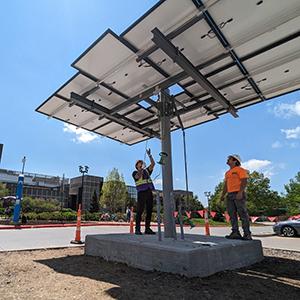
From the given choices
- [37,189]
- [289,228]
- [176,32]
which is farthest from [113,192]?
[176,32]

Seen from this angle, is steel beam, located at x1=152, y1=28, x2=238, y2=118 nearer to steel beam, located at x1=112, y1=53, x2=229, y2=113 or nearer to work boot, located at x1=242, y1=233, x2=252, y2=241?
steel beam, located at x1=112, y1=53, x2=229, y2=113

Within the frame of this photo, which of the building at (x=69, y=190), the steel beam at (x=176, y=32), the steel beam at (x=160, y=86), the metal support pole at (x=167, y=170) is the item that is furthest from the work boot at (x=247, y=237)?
the building at (x=69, y=190)

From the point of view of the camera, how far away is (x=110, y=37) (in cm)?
489

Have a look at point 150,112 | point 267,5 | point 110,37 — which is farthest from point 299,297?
point 150,112

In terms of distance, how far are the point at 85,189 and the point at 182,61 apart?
236ft

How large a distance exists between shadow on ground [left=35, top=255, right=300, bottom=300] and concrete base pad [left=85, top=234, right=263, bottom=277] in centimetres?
12

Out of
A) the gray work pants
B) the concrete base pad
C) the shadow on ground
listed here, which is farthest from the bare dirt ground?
the gray work pants

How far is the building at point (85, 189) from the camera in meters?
72.7

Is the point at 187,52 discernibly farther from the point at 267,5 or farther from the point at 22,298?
the point at 22,298

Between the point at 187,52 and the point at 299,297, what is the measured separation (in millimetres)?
4440

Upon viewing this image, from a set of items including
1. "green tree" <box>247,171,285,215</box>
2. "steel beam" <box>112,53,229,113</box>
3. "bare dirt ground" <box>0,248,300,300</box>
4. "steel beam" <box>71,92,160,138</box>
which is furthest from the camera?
"green tree" <box>247,171,285,215</box>

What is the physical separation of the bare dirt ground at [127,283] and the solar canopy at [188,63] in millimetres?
3722

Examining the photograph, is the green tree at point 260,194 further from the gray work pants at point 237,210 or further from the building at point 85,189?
the gray work pants at point 237,210

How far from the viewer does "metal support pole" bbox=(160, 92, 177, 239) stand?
550cm
